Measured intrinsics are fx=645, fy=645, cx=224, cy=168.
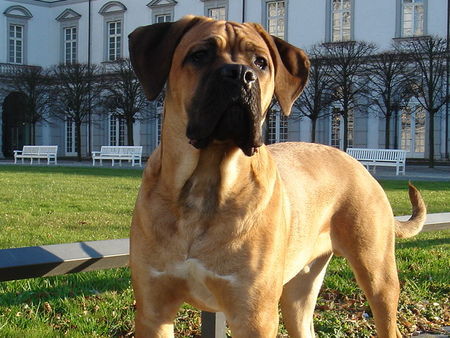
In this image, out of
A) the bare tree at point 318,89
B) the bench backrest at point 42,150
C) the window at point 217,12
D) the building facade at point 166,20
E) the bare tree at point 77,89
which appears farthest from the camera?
the window at point 217,12

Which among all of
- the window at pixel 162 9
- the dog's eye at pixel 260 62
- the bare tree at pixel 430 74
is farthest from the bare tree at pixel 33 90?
the dog's eye at pixel 260 62

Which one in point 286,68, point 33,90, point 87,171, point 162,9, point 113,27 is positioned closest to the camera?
point 286,68

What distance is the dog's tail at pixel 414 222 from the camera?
4289 millimetres

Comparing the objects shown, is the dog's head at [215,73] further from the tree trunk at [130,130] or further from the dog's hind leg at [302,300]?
the tree trunk at [130,130]

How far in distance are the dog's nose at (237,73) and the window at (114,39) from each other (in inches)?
1523

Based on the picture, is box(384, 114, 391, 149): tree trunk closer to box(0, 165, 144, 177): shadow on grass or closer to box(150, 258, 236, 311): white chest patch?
box(0, 165, 144, 177): shadow on grass

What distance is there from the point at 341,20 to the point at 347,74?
610 cm

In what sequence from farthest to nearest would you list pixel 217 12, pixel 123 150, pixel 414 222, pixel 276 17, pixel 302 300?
pixel 217 12 → pixel 276 17 → pixel 123 150 → pixel 414 222 → pixel 302 300

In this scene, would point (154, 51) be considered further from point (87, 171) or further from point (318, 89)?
point (318, 89)

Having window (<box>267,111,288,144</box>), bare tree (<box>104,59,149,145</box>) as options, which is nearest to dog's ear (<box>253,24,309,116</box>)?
bare tree (<box>104,59,149,145</box>)

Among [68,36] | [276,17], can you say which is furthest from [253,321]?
[68,36]

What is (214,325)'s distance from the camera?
11.9 ft

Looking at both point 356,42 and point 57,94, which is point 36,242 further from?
point 57,94

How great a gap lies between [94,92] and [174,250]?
Answer: 112 feet
